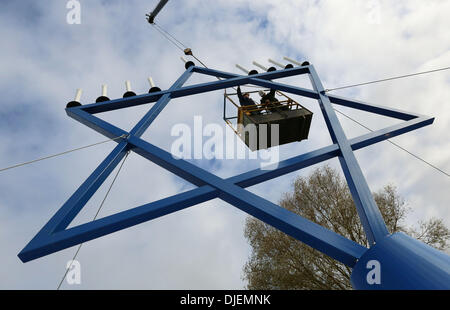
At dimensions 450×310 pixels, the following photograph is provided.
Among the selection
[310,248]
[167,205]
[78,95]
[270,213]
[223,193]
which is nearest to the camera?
[270,213]

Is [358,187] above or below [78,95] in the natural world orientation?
below

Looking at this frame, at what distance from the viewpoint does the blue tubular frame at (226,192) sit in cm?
216

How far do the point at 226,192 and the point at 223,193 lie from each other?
51mm

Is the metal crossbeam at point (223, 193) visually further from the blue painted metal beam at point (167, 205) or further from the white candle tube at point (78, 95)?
the white candle tube at point (78, 95)

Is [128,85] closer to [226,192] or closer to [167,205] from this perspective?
[167,205]

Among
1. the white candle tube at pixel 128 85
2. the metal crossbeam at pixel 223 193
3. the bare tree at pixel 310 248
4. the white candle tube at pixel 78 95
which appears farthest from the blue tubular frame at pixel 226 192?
the bare tree at pixel 310 248

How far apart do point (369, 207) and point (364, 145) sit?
46.0 inches

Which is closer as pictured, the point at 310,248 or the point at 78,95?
the point at 78,95

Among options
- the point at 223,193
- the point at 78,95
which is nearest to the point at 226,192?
the point at 223,193

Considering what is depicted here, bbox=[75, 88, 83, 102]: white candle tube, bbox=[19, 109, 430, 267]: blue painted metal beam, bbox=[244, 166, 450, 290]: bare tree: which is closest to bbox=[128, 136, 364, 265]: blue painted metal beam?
bbox=[19, 109, 430, 267]: blue painted metal beam

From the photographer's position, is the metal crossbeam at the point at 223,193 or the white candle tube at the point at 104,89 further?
the white candle tube at the point at 104,89

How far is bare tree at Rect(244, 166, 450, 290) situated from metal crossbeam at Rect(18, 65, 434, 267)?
11441mm

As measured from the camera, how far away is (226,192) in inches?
101
